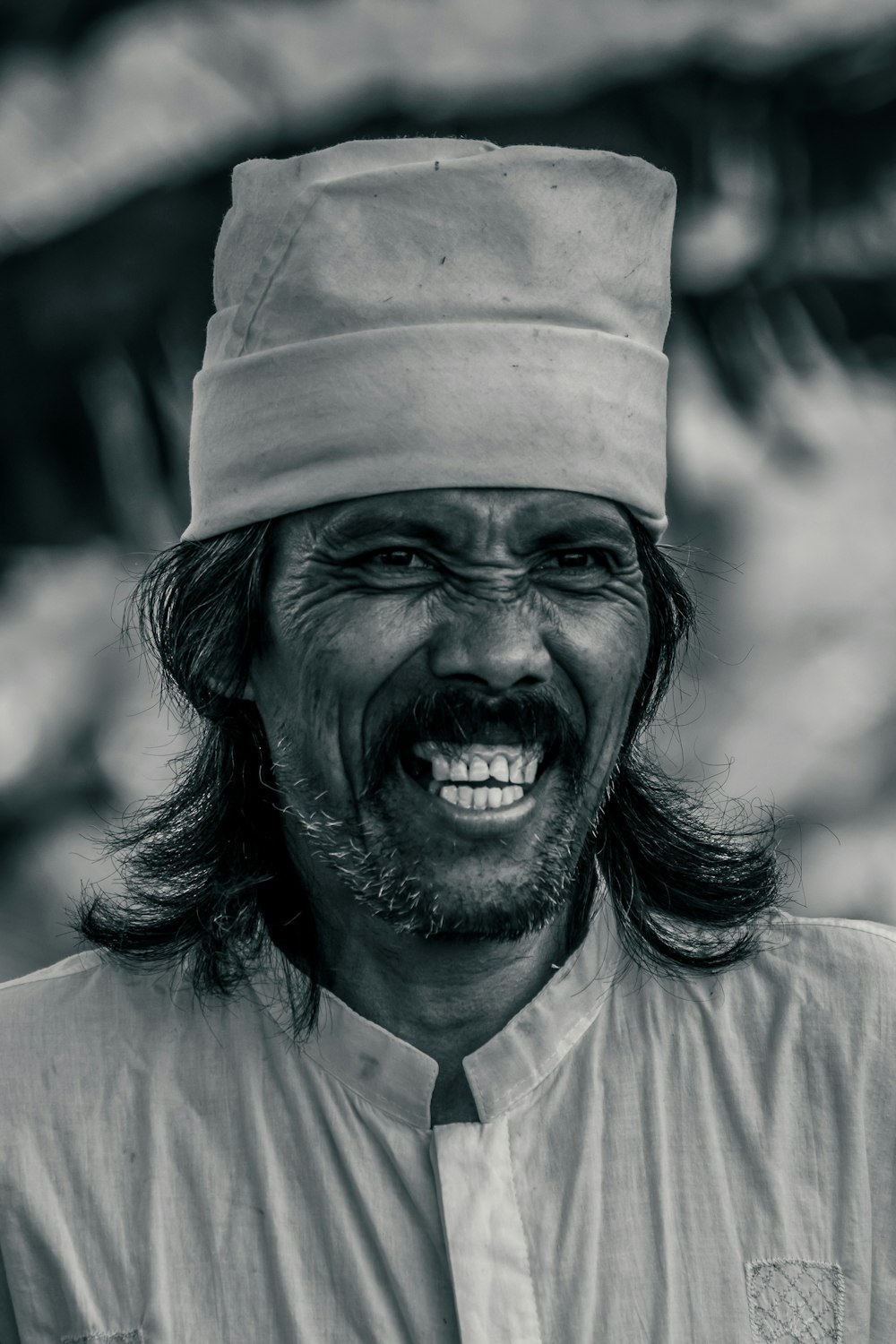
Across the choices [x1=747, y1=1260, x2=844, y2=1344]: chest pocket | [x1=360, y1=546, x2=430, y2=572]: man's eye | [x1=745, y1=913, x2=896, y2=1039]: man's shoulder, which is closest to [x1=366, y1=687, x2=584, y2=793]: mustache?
[x1=360, y1=546, x2=430, y2=572]: man's eye

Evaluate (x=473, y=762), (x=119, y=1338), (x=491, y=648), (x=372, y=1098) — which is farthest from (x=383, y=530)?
(x=119, y=1338)

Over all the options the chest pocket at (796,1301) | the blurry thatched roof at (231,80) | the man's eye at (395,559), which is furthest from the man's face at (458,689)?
the blurry thatched roof at (231,80)

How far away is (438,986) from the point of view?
2182 mm

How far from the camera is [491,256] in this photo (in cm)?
208

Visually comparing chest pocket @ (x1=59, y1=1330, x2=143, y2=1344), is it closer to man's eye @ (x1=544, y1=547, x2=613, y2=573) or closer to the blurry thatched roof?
man's eye @ (x1=544, y1=547, x2=613, y2=573)

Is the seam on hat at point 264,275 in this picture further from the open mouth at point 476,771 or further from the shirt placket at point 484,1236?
the shirt placket at point 484,1236

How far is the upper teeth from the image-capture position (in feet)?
6.77

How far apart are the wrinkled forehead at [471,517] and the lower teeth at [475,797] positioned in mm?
323

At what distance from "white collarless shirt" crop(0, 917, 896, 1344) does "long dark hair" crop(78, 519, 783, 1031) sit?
0.30 ft

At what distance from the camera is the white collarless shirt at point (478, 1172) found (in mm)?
1960

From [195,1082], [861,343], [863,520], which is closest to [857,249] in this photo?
[861,343]

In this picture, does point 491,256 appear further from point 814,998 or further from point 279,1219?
point 279,1219

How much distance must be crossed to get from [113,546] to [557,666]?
152cm

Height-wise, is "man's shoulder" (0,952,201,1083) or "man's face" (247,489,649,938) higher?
"man's face" (247,489,649,938)
